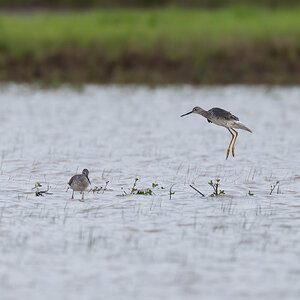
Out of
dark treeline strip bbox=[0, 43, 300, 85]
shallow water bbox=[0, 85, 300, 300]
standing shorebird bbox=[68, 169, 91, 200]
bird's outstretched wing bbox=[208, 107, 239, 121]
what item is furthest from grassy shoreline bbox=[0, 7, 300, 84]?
standing shorebird bbox=[68, 169, 91, 200]

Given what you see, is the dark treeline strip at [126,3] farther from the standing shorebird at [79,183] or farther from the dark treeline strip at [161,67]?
the standing shorebird at [79,183]

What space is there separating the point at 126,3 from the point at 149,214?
29.9 meters

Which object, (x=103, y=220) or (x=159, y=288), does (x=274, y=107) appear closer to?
(x=103, y=220)

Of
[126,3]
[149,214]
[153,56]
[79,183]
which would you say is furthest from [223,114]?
[126,3]

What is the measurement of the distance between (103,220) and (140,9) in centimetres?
2762

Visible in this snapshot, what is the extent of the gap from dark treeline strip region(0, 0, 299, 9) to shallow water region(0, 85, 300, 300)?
18.4m

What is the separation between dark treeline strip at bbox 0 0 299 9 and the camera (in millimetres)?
36081

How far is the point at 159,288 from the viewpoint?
255 inches

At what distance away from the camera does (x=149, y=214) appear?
357 inches

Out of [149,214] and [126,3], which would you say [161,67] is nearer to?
[126,3]

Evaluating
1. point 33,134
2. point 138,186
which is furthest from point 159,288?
point 33,134

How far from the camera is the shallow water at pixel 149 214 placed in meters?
6.64

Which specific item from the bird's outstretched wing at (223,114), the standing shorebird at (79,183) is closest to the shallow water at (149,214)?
the standing shorebird at (79,183)

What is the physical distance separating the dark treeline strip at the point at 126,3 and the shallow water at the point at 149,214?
18422mm
